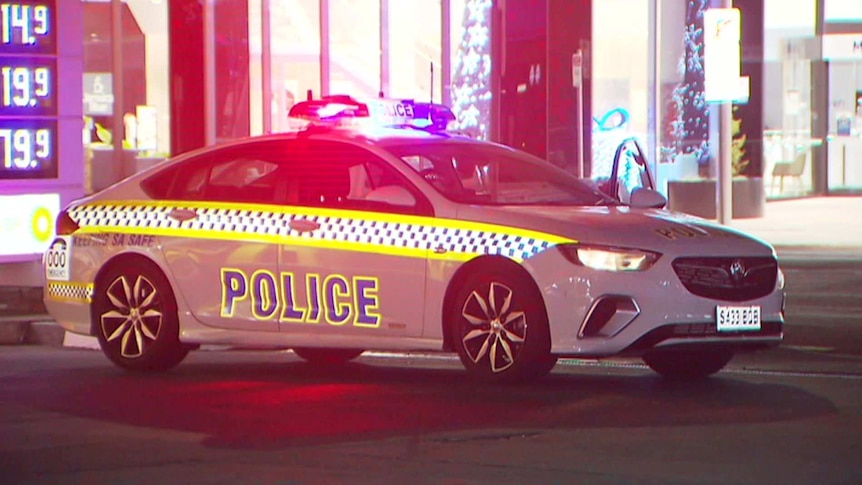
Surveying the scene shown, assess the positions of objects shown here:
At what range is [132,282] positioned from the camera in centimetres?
1065

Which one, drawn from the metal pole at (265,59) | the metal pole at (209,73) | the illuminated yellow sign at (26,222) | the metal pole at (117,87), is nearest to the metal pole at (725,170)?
the metal pole at (265,59)

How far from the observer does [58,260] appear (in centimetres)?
1110

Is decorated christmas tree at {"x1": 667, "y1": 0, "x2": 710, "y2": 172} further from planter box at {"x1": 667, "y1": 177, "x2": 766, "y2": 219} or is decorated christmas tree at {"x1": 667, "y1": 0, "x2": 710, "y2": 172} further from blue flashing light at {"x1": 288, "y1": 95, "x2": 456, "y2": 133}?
blue flashing light at {"x1": 288, "y1": 95, "x2": 456, "y2": 133}

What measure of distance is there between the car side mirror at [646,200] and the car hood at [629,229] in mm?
407

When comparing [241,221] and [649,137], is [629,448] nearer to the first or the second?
[241,221]

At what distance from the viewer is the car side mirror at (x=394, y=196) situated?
9800 mm

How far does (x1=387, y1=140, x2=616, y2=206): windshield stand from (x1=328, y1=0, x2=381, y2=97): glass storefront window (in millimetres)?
14926

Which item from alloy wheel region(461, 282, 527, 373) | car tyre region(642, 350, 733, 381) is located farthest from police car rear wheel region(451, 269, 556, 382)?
car tyre region(642, 350, 733, 381)

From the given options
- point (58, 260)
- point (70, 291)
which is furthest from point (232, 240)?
point (58, 260)

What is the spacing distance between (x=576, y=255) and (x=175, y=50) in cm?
1687

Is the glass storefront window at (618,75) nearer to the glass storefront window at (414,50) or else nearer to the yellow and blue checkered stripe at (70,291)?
the glass storefront window at (414,50)

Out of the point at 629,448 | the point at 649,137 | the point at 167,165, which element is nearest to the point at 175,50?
the point at 649,137

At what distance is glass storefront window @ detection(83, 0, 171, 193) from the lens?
2520 centimetres

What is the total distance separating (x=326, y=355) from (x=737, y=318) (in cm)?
284
